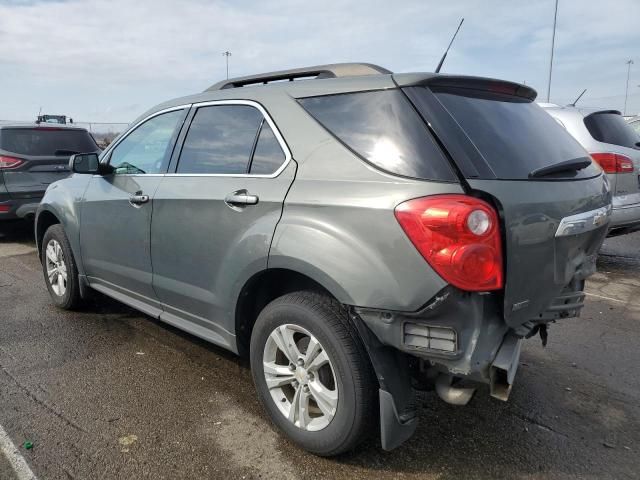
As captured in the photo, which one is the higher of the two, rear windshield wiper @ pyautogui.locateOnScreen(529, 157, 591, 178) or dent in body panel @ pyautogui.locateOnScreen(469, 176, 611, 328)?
rear windshield wiper @ pyautogui.locateOnScreen(529, 157, 591, 178)

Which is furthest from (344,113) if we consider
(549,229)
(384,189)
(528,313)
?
(528,313)

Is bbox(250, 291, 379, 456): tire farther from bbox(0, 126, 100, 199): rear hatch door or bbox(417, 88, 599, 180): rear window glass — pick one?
bbox(0, 126, 100, 199): rear hatch door

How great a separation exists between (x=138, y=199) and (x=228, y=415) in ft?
5.05

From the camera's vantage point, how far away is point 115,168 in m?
3.96

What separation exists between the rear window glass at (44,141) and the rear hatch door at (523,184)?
6.81 m

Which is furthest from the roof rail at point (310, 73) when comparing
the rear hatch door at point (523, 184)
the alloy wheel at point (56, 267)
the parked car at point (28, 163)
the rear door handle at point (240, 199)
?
the parked car at point (28, 163)

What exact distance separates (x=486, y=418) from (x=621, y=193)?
4037 millimetres

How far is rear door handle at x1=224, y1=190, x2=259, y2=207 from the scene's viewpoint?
268 cm

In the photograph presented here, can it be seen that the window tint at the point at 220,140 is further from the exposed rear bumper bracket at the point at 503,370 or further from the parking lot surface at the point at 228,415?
the exposed rear bumper bracket at the point at 503,370

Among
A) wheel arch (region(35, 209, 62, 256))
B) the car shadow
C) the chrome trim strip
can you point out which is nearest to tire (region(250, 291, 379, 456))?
the chrome trim strip

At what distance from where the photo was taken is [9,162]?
23.6 feet

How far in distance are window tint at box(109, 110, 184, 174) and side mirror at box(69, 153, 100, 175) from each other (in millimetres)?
130

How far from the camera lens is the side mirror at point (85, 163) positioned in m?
3.94

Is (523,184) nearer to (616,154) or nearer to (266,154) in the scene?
(266,154)
